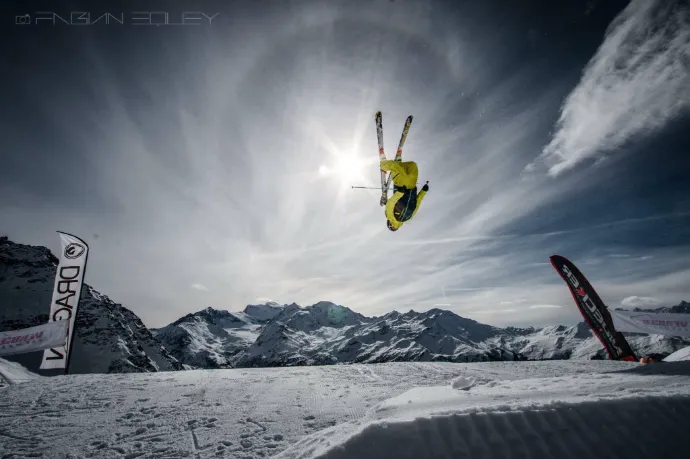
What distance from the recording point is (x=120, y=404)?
761cm

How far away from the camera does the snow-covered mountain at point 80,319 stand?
9425cm

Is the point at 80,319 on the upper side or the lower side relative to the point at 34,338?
upper

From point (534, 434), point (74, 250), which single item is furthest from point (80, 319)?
point (534, 434)

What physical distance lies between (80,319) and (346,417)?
15416 cm

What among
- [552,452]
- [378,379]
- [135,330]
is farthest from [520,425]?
[135,330]

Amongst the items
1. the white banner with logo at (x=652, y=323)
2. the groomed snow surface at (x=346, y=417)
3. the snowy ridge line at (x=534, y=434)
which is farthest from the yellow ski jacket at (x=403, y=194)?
the white banner with logo at (x=652, y=323)

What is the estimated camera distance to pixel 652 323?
16.5 m

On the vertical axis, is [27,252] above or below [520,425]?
above

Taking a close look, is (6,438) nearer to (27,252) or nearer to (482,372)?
(482,372)

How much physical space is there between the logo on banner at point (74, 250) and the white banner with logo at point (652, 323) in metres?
33.7

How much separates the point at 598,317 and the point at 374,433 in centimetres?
2443

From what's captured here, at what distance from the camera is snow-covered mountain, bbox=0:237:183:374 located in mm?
94250

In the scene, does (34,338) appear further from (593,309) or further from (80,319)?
(80,319)

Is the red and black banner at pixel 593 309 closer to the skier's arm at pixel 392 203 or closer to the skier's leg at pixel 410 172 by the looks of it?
the skier's arm at pixel 392 203
